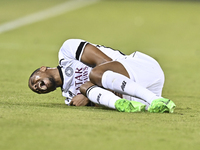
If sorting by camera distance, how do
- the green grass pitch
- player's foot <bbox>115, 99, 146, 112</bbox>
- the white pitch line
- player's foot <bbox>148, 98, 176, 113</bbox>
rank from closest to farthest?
the green grass pitch < player's foot <bbox>148, 98, 176, 113</bbox> < player's foot <bbox>115, 99, 146, 112</bbox> < the white pitch line

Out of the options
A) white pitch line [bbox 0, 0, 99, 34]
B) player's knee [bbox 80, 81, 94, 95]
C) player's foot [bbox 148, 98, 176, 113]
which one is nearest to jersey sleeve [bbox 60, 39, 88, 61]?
player's knee [bbox 80, 81, 94, 95]

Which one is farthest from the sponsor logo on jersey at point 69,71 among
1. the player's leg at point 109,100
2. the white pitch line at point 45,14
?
the white pitch line at point 45,14

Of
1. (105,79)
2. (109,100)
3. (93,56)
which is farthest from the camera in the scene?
(93,56)

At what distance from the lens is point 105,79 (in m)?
5.20

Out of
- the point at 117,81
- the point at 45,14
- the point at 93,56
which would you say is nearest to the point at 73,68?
the point at 93,56

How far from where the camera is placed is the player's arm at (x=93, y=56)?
561 cm

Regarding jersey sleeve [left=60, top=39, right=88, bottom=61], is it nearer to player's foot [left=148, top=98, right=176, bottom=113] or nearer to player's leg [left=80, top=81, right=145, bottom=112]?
player's leg [left=80, top=81, right=145, bottom=112]

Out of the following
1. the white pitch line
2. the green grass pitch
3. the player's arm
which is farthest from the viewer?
the white pitch line

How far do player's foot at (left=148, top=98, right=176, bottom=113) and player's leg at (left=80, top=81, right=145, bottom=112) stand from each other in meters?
0.20

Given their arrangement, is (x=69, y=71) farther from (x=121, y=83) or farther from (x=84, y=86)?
(x=121, y=83)

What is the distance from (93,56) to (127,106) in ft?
3.12

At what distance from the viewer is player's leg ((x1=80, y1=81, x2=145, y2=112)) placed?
500cm

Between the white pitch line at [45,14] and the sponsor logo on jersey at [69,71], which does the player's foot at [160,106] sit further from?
the white pitch line at [45,14]

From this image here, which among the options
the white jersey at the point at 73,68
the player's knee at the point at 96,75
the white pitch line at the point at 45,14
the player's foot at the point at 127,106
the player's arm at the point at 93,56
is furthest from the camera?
the white pitch line at the point at 45,14
